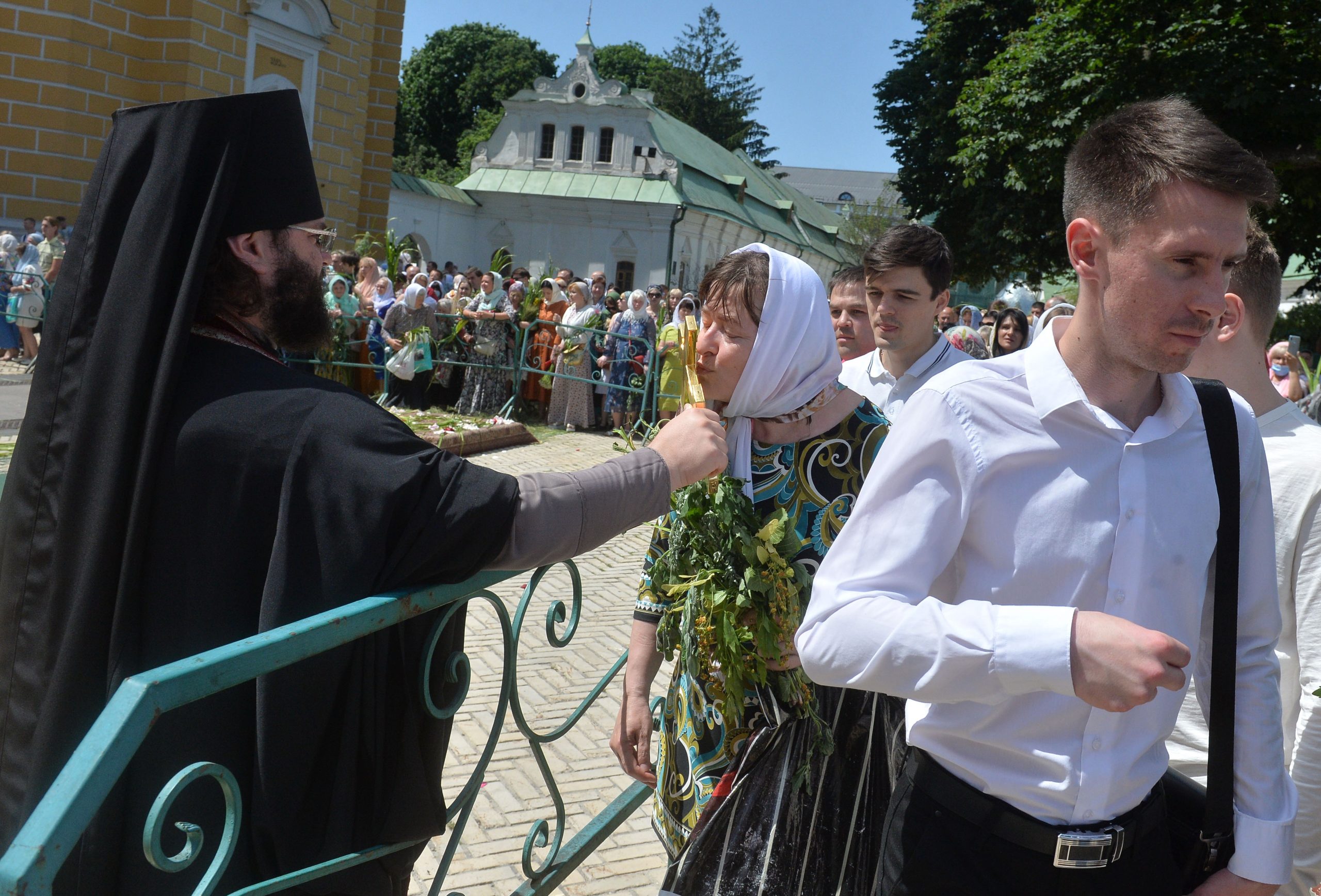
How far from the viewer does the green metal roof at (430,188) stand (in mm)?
46812

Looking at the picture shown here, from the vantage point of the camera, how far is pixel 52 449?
184 cm

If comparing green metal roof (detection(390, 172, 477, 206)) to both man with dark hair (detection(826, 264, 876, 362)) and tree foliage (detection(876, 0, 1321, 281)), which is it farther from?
man with dark hair (detection(826, 264, 876, 362))

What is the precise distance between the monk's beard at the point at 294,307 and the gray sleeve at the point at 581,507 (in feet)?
2.00

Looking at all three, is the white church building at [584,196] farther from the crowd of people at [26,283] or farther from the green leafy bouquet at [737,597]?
the green leafy bouquet at [737,597]

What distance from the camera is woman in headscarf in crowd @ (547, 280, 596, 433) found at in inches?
573

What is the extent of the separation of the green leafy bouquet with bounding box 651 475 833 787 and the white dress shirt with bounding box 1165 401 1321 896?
0.92 metres

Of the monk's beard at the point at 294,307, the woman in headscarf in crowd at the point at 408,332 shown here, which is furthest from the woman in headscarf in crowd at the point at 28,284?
the monk's beard at the point at 294,307

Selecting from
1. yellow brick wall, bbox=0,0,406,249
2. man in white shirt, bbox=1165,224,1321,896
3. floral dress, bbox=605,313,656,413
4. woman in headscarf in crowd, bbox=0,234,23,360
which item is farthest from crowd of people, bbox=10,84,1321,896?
yellow brick wall, bbox=0,0,406,249

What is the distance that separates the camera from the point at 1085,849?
5.71 ft

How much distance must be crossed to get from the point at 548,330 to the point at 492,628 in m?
8.80

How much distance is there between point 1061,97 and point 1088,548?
23539 mm

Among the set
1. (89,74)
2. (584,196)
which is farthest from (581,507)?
Answer: (584,196)

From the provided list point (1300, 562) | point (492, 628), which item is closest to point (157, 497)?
point (1300, 562)

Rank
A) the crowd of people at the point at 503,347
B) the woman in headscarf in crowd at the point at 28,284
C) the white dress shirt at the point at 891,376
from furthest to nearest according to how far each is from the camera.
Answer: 1. the woman in headscarf in crowd at the point at 28,284
2. the crowd of people at the point at 503,347
3. the white dress shirt at the point at 891,376
